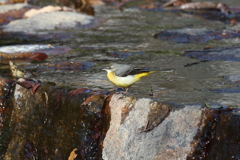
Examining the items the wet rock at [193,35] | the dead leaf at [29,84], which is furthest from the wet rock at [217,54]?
the dead leaf at [29,84]

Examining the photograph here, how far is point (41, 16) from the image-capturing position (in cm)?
1102

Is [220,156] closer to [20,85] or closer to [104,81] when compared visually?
[104,81]

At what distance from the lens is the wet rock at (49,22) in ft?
33.2

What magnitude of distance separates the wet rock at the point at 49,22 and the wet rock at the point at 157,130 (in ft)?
19.7

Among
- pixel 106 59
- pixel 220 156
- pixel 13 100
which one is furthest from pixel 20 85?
pixel 220 156

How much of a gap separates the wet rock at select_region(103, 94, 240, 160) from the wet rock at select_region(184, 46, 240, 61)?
2662mm

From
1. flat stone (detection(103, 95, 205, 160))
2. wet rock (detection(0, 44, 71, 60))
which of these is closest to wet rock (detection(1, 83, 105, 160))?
flat stone (detection(103, 95, 205, 160))

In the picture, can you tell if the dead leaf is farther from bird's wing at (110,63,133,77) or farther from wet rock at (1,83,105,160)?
bird's wing at (110,63,133,77)

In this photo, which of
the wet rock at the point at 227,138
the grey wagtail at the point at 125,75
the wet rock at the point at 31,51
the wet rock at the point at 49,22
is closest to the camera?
the wet rock at the point at 227,138

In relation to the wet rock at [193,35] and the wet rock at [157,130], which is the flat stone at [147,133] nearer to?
the wet rock at [157,130]

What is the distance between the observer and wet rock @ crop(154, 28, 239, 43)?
8.43 m

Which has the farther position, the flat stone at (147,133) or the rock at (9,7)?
the rock at (9,7)

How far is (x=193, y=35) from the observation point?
8578mm

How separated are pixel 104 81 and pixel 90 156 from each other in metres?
1.22
